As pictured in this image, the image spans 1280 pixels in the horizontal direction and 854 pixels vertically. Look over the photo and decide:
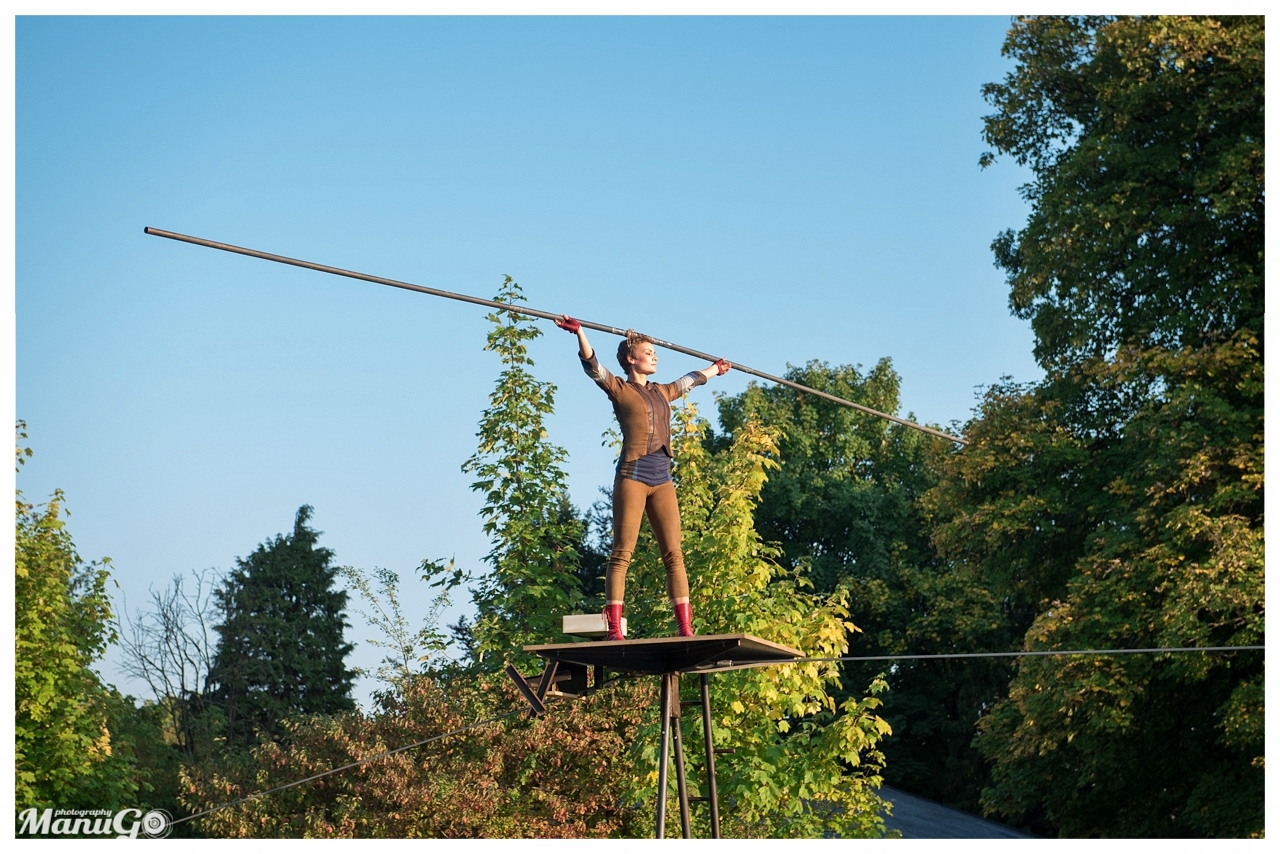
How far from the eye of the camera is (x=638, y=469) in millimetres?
6410

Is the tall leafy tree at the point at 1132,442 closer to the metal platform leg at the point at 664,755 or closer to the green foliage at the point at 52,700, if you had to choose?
the metal platform leg at the point at 664,755

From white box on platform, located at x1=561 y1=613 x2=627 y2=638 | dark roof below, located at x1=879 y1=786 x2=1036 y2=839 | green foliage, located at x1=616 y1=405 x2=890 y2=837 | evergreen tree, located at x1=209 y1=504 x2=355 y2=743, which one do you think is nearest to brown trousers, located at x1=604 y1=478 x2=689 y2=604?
white box on platform, located at x1=561 y1=613 x2=627 y2=638

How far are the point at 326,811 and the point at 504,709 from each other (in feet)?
6.70

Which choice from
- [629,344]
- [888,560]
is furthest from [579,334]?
[888,560]

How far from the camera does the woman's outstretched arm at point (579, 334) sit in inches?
Answer: 248

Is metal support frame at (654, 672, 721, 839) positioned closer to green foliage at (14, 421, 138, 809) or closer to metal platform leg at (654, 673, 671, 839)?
metal platform leg at (654, 673, 671, 839)

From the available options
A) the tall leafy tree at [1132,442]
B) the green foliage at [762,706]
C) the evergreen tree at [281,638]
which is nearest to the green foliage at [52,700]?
the evergreen tree at [281,638]

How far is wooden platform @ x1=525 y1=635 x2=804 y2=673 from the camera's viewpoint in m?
5.96

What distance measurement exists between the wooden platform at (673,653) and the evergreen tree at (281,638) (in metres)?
17.4

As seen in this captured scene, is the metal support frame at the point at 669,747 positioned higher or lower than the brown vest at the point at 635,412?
lower

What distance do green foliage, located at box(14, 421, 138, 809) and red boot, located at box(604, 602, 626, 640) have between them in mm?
Result: 11934

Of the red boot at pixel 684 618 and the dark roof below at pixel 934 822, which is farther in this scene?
the dark roof below at pixel 934 822

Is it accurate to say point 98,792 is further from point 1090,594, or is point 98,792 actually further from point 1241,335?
point 1241,335
